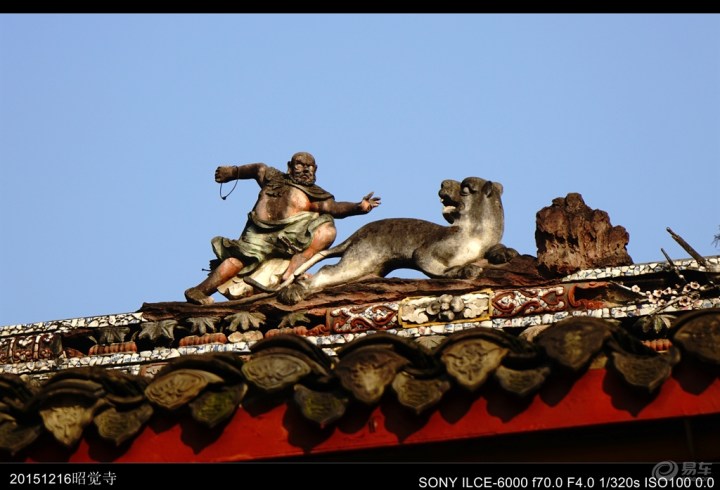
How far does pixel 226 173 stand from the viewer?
12.4m

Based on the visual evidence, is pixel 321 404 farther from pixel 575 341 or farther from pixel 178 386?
pixel 575 341

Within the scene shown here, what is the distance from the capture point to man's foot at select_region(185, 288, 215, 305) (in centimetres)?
1103

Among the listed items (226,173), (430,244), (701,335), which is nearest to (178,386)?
(701,335)

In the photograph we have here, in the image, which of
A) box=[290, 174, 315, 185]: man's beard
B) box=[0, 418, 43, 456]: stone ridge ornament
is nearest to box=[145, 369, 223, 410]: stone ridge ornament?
box=[0, 418, 43, 456]: stone ridge ornament

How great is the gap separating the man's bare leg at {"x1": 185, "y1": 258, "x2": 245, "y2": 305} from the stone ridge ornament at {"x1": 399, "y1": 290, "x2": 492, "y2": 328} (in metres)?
1.58

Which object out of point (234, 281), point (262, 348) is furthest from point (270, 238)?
point (262, 348)

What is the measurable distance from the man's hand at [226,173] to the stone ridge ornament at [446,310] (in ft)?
8.79

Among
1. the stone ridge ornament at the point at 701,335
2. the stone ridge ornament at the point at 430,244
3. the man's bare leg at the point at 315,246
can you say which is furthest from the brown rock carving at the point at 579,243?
the stone ridge ornament at the point at 701,335

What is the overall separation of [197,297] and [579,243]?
271cm

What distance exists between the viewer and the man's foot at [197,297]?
1103 centimetres

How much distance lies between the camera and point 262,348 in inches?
305

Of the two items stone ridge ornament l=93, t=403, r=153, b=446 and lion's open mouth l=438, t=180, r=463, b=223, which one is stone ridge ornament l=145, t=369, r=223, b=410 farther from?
lion's open mouth l=438, t=180, r=463, b=223
